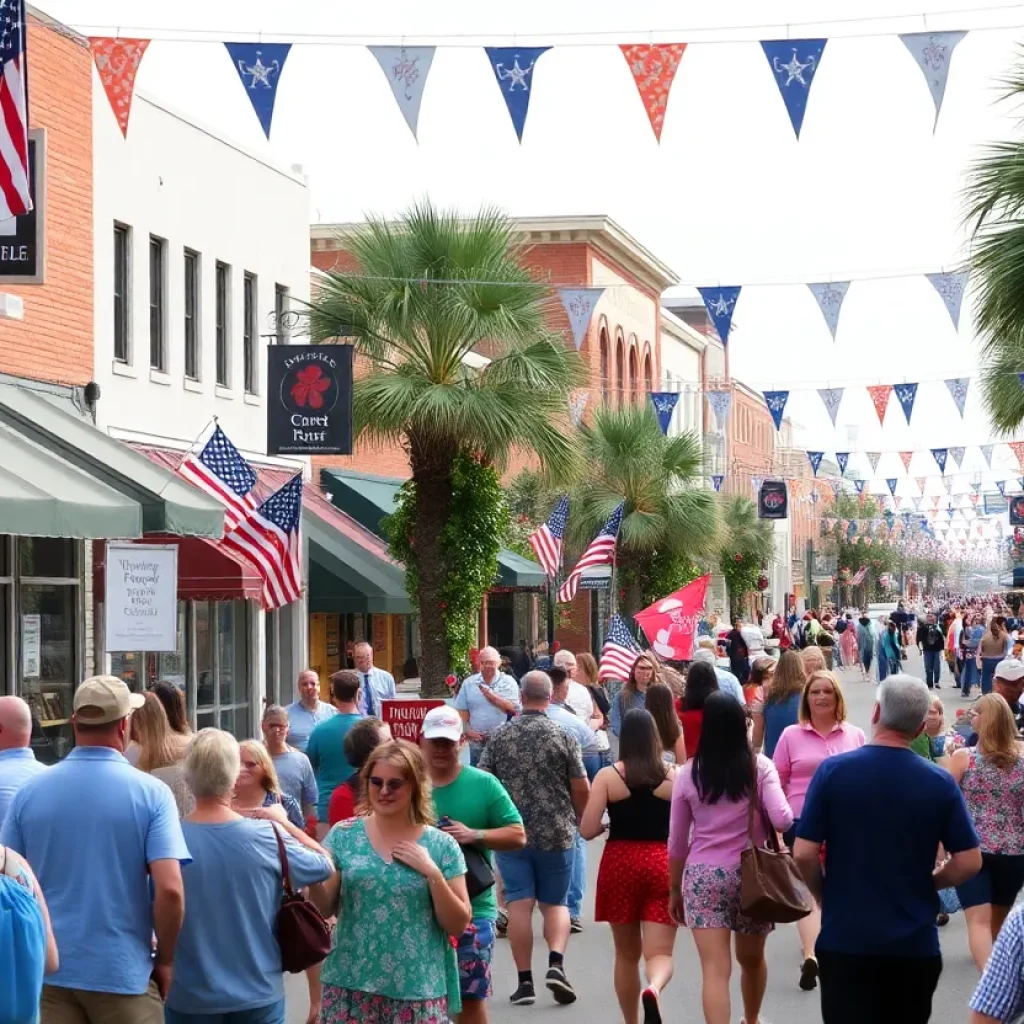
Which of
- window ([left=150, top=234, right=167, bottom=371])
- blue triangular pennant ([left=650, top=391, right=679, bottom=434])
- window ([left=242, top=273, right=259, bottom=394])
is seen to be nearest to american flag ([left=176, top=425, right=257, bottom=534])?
window ([left=150, top=234, right=167, bottom=371])

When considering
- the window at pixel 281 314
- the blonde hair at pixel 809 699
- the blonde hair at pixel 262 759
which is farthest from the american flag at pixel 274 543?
the blonde hair at pixel 262 759

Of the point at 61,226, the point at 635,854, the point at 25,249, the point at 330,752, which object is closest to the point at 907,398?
the point at 61,226

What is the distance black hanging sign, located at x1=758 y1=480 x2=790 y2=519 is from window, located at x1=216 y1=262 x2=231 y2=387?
125 feet

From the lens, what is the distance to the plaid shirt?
4277mm

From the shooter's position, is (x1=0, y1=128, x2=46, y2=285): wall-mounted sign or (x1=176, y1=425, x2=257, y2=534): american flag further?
(x1=176, y1=425, x2=257, y2=534): american flag

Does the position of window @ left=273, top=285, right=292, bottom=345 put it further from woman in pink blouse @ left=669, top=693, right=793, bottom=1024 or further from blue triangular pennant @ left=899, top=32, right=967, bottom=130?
A: woman in pink blouse @ left=669, top=693, right=793, bottom=1024

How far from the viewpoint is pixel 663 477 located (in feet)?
131

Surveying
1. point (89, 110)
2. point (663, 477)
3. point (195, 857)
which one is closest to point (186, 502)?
point (89, 110)

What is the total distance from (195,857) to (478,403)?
16089 millimetres

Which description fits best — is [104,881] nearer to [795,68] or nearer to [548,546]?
[795,68]

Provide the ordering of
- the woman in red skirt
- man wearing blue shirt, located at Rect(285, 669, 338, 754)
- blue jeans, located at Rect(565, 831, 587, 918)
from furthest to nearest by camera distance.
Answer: man wearing blue shirt, located at Rect(285, 669, 338, 754) → blue jeans, located at Rect(565, 831, 587, 918) → the woman in red skirt

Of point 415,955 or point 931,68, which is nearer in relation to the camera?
point 415,955

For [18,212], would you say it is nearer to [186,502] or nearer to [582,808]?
[582,808]

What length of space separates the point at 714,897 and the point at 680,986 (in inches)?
107
